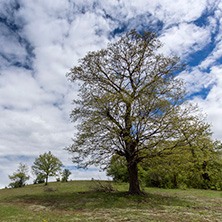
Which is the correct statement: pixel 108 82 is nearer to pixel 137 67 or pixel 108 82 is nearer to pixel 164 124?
pixel 137 67

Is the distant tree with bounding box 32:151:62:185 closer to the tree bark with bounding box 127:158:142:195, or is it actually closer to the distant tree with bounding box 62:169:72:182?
the distant tree with bounding box 62:169:72:182

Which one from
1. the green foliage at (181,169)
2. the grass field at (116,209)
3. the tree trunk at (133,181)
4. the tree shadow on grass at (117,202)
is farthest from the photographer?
the tree trunk at (133,181)

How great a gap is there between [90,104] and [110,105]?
2.23 meters

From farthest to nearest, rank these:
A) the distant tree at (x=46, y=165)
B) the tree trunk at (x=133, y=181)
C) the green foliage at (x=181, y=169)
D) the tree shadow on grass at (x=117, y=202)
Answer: the distant tree at (x=46, y=165) → the tree trunk at (x=133, y=181) → the green foliage at (x=181, y=169) → the tree shadow on grass at (x=117, y=202)

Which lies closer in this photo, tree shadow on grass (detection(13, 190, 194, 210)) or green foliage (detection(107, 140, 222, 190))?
tree shadow on grass (detection(13, 190, 194, 210))

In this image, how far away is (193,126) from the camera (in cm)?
1539

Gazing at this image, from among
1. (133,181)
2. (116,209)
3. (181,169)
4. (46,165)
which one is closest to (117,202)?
(116,209)

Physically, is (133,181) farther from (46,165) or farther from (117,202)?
(46,165)

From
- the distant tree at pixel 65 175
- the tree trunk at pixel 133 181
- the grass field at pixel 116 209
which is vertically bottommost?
the grass field at pixel 116 209

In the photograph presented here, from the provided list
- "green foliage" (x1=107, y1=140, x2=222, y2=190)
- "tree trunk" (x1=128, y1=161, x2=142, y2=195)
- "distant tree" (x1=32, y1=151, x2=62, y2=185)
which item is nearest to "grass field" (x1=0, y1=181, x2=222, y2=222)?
"tree trunk" (x1=128, y1=161, x2=142, y2=195)

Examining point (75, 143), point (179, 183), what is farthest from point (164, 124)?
point (179, 183)

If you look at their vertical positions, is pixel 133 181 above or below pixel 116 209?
above

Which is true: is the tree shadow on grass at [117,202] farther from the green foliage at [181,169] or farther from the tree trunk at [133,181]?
the green foliage at [181,169]

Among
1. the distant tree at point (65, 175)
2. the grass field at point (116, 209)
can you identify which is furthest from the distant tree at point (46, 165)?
the grass field at point (116, 209)
